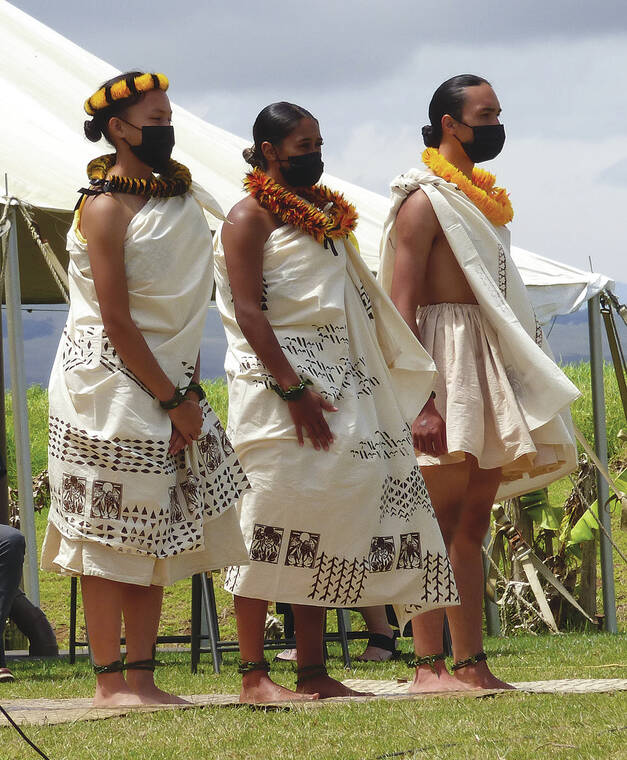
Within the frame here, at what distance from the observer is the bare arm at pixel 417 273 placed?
4.24 m

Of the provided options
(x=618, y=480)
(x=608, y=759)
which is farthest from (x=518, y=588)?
(x=608, y=759)

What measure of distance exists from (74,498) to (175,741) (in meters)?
0.89

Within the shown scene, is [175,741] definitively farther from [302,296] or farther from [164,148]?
[164,148]

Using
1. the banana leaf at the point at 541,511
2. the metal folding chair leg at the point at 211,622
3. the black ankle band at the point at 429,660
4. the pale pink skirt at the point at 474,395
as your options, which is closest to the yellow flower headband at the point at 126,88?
the pale pink skirt at the point at 474,395

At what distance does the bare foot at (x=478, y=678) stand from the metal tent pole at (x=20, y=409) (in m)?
3.01

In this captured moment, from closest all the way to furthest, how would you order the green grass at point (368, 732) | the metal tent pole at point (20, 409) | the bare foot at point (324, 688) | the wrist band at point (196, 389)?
the green grass at point (368, 732) → the wrist band at point (196, 389) → the bare foot at point (324, 688) → the metal tent pole at point (20, 409)

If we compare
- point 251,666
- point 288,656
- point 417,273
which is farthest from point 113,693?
point 288,656

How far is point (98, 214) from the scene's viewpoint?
12.4 ft

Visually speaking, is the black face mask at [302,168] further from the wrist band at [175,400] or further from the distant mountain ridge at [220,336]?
the distant mountain ridge at [220,336]

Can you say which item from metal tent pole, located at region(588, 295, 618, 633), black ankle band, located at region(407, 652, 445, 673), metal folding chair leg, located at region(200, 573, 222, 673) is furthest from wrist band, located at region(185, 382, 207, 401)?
metal tent pole, located at region(588, 295, 618, 633)

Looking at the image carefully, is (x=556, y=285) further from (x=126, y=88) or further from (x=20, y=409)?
(x=126, y=88)

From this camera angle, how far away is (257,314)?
3.90 meters

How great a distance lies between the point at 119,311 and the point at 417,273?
1103 millimetres

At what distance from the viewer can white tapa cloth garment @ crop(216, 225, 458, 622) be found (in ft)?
12.6
